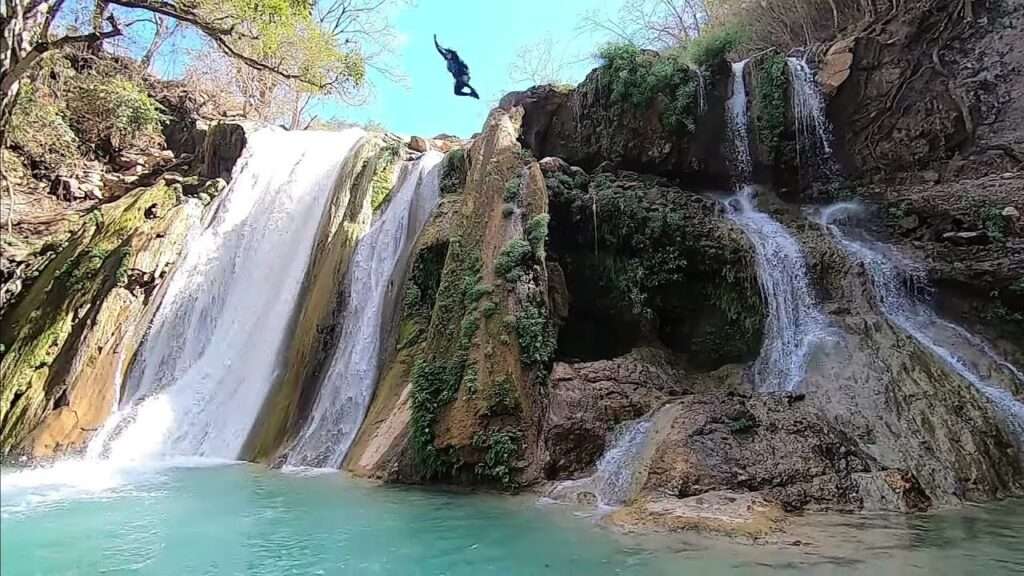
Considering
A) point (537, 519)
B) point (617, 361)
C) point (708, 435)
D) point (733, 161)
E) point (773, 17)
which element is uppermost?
point (773, 17)

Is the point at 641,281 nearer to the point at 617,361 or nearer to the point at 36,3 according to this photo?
the point at 617,361

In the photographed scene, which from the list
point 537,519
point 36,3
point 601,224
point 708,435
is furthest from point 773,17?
point 36,3

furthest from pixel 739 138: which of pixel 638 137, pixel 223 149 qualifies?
pixel 223 149

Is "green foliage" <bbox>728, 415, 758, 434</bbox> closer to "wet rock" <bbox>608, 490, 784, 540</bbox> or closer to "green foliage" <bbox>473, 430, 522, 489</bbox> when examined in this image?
"wet rock" <bbox>608, 490, 784, 540</bbox>

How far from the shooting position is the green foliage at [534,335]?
916 cm

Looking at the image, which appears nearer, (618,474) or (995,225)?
(618,474)

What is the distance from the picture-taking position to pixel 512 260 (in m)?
9.81

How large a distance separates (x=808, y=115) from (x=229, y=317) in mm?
12086

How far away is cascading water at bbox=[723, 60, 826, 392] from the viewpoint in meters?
10.2

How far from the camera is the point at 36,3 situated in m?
5.00

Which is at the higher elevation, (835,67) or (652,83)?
(835,67)

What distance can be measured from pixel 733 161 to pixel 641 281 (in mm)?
4789

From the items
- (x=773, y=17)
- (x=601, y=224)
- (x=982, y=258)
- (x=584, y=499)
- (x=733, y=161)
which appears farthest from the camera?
(x=773, y=17)

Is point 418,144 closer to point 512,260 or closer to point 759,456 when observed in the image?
point 512,260
